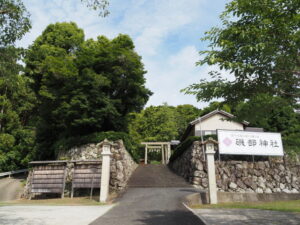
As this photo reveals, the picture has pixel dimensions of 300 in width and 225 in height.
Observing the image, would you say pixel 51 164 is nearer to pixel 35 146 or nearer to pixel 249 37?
pixel 35 146

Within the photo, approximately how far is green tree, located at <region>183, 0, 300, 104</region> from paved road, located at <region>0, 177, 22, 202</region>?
16.7 meters

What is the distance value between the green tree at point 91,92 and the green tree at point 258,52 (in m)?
11.3

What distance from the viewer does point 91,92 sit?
15000 millimetres

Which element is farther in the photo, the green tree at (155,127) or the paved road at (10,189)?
the green tree at (155,127)

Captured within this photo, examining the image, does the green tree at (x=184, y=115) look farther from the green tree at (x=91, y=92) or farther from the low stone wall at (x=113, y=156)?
the low stone wall at (x=113, y=156)

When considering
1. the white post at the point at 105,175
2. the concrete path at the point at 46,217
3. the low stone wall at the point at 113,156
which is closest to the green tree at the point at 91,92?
the low stone wall at the point at 113,156

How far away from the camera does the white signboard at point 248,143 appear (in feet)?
50.9

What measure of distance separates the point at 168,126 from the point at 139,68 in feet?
52.8

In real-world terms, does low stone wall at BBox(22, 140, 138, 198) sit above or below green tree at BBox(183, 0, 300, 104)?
below

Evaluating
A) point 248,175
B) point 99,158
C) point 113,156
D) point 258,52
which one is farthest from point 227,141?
point 258,52

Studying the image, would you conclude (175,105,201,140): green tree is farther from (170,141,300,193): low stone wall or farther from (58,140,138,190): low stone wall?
(58,140,138,190): low stone wall

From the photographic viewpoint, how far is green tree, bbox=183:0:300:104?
414 cm

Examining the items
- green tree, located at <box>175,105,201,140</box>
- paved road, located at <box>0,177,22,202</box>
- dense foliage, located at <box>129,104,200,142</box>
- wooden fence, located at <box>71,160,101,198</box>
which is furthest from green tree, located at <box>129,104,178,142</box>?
wooden fence, located at <box>71,160,101,198</box>

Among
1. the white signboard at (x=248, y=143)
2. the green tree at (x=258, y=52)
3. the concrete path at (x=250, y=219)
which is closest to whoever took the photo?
the green tree at (x=258, y=52)
